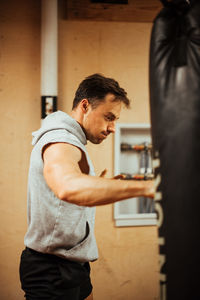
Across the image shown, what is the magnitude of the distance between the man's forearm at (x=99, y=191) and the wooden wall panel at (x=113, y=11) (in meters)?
2.37

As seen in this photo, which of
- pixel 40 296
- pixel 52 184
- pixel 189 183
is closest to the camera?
pixel 189 183

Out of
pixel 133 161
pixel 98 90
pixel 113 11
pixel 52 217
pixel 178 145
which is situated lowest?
pixel 52 217

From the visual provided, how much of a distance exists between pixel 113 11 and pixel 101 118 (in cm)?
173

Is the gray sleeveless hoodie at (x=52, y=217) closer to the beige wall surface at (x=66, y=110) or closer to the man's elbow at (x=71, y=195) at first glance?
the man's elbow at (x=71, y=195)

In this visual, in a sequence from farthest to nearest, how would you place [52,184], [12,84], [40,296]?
[12,84] → [40,296] → [52,184]

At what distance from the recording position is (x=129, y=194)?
2.92 feet

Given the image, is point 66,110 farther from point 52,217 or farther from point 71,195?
point 71,195

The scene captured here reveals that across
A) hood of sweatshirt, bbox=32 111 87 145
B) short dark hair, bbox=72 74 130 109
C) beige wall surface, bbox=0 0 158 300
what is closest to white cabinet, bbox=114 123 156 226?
beige wall surface, bbox=0 0 158 300

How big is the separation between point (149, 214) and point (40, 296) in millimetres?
1654

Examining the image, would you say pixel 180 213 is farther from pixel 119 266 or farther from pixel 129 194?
pixel 119 266

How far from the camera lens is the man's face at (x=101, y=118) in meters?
1.58

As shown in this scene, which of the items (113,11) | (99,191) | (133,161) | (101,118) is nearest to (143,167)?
(133,161)

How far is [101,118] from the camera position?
1.61 meters

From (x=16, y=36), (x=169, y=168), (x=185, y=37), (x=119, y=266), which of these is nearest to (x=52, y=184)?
(x=169, y=168)
